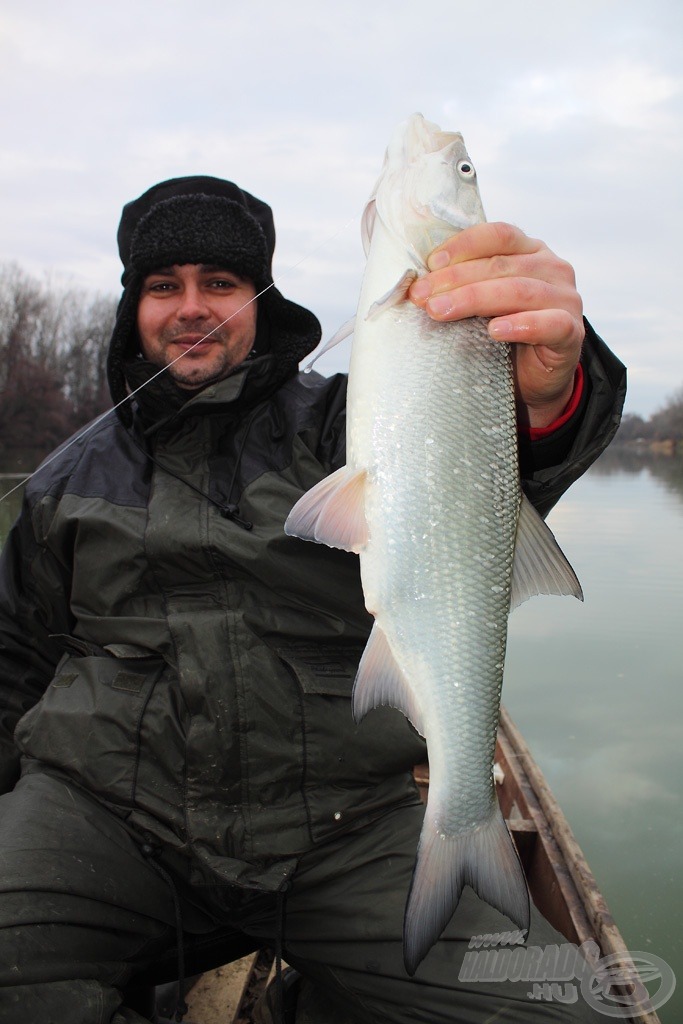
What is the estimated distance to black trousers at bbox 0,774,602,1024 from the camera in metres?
2.03

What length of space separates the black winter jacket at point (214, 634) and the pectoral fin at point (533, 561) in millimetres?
312

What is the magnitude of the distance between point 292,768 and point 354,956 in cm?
60

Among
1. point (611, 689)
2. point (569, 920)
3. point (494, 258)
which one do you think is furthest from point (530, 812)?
point (611, 689)

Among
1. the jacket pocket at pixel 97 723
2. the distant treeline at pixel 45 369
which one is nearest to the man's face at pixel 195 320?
the jacket pocket at pixel 97 723

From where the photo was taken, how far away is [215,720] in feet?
7.59

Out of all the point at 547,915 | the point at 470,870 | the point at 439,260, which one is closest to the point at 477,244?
the point at 439,260

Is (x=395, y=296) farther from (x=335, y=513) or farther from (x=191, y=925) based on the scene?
(x=191, y=925)

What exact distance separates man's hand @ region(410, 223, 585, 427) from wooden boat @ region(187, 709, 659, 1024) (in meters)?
2.04

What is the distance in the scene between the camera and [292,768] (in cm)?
231

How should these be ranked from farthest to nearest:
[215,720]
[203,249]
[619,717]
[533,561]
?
[619,717], [203,249], [215,720], [533,561]

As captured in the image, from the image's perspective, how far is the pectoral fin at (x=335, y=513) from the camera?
5.78 feet

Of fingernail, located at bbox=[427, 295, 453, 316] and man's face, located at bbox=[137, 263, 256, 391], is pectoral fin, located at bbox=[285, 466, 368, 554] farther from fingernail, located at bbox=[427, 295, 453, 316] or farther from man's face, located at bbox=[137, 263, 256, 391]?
man's face, located at bbox=[137, 263, 256, 391]

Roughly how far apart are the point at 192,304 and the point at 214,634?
1415 mm

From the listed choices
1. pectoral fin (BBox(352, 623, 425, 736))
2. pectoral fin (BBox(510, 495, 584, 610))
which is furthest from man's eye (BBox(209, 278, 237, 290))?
pectoral fin (BBox(352, 623, 425, 736))
